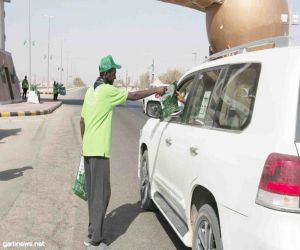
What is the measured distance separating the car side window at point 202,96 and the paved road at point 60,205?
144 cm

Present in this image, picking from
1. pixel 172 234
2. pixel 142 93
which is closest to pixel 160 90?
pixel 142 93

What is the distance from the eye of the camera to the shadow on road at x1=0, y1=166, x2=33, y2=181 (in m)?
8.78

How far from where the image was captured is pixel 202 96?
4.62 meters

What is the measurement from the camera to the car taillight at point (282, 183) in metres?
2.91

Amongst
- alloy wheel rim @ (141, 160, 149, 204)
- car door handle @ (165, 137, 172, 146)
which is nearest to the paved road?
alloy wheel rim @ (141, 160, 149, 204)

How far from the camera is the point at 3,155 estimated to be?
11383mm

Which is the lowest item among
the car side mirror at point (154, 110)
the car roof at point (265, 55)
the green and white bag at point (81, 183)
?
the green and white bag at point (81, 183)

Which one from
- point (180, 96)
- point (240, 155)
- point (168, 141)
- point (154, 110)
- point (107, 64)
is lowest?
point (168, 141)

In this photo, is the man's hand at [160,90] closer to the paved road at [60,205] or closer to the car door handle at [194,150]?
the car door handle at [194,150]

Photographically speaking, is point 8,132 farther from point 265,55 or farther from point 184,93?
point 265,55

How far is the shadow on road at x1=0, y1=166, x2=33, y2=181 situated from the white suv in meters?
4.61

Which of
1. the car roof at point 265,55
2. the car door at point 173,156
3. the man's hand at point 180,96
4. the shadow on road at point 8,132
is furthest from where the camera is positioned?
the shadow on road at point 8,132

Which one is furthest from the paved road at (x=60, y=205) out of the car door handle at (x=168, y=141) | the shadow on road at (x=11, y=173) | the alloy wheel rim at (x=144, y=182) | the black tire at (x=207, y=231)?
the black tire at (x=207, y=231)

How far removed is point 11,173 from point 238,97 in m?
6.37
